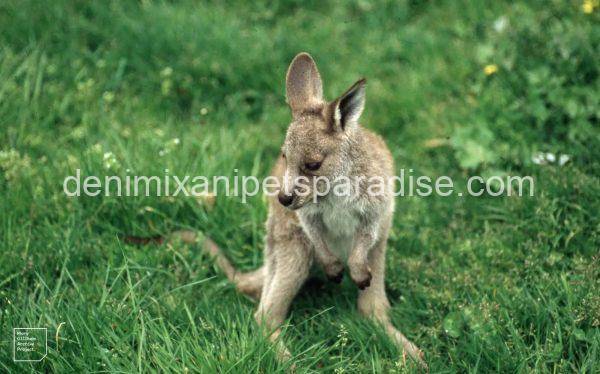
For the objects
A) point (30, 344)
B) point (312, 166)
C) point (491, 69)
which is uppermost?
point (491, 69)

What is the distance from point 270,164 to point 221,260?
4.02 ft

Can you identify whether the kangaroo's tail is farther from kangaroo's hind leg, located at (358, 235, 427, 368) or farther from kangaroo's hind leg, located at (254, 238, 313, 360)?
kangaroo's hind leg, located at (358, 235, 427, 368)

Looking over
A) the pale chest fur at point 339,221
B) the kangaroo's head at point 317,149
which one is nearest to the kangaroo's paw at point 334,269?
the pale chest fur at point 339,221

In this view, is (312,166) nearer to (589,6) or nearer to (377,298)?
(377,298)

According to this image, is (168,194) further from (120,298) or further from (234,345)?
(234,345)

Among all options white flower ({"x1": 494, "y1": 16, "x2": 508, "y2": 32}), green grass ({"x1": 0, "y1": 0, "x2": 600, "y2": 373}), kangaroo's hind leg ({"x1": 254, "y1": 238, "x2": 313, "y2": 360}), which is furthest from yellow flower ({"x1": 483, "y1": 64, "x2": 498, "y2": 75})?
kangaroo's hind leg ({"x1": 254, "y1": 238, "x2": 313, "y2": 360})

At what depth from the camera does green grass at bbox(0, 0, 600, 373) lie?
3762 mm

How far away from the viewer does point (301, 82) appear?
4188 mm

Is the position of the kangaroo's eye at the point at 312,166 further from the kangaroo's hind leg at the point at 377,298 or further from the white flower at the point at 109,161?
the white flower at the point at 109,161

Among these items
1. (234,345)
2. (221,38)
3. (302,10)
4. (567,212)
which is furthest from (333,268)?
(302,10)

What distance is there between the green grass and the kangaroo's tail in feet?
0.26

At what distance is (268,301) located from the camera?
13.7 ft

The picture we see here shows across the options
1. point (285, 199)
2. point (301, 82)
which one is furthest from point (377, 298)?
point (301, 82)

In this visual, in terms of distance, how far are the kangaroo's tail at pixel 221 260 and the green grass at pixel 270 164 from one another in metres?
0.08
